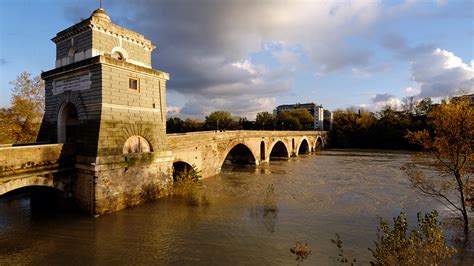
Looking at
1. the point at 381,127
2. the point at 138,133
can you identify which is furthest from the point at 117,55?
the point at 381,127

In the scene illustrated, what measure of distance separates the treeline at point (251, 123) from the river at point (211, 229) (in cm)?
6475

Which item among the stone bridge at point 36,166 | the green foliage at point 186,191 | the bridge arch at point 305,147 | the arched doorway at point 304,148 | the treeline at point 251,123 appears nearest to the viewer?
the stone bridge at point 36,166

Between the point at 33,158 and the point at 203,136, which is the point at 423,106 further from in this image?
the point at 33,158

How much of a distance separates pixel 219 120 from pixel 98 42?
2803 inches

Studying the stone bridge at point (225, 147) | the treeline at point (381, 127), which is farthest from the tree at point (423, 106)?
the stone bridge at point (225, 147)

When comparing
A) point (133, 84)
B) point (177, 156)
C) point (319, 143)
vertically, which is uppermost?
point (133, 84)

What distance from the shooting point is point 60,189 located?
12727 mm

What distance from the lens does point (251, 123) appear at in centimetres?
9150

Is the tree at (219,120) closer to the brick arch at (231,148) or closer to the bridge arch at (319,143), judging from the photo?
the bridge arch at (319,143)

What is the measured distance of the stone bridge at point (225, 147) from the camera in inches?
774

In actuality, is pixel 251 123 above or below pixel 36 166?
above

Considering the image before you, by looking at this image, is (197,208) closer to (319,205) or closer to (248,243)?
(248,243)

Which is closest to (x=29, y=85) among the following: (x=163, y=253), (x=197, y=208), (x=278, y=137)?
(x=197, y=208)

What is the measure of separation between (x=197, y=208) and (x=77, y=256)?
6.36m
